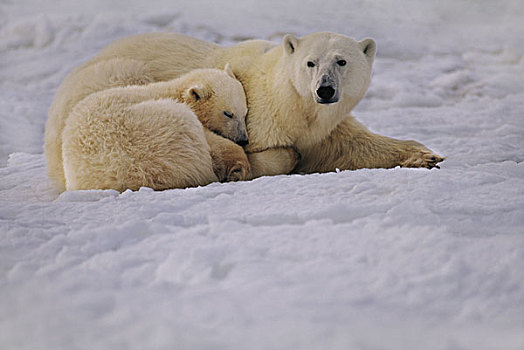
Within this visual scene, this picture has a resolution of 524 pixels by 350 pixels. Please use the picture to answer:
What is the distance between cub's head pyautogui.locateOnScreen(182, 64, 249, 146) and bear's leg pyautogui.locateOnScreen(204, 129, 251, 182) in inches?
7.6

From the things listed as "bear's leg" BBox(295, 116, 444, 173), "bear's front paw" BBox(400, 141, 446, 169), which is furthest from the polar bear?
"bear's front paw" BBox(400, 141, 446, 169)

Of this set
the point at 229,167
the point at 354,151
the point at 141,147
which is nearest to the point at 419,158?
the point at 354,151

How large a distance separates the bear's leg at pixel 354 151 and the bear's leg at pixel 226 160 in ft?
2.19

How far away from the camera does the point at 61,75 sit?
679cm

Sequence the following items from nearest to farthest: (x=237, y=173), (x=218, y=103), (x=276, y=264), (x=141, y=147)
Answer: (x=276, y=264), (x=141, y=147), (x=237, y=173), (x=218, y=103)

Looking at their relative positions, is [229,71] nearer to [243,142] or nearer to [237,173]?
[243,142]

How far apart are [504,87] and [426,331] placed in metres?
6.27

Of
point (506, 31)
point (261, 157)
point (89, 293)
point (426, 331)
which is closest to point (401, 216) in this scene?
point (426, 331)

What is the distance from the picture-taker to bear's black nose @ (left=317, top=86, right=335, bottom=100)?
2920 millimetres

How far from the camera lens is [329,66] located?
3.01 m

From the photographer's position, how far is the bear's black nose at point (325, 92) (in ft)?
9.58

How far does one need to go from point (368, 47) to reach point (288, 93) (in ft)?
1.87

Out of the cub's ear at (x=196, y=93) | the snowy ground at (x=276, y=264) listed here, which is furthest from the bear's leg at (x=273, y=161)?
the snowy ground at (x=276, y=264)

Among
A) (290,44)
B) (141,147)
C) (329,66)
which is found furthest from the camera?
(290,44)
